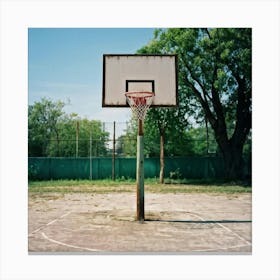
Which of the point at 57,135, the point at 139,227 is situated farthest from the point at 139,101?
the point at 57,135

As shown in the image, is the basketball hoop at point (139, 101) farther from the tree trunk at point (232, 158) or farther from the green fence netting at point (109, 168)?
the green fence netting at point (109, 168)

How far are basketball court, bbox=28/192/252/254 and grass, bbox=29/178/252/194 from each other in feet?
7.59

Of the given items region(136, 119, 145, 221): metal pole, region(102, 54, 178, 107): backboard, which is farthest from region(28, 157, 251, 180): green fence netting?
region(136, 119, 145, 221): metal pole

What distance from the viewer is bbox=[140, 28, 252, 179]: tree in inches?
500

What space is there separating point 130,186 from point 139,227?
7.78m

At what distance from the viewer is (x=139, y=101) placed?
7082 millimetres

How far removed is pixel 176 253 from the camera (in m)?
5.07

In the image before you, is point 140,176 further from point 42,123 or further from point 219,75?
point 42,123

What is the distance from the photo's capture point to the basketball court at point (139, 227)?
5211 mm

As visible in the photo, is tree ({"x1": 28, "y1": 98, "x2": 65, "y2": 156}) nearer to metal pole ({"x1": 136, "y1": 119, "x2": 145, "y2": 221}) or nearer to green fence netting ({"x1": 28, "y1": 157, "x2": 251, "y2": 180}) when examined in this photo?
green fence netting ({"x1": 28, "y1": 157, "x2": 251, "y2": 180})

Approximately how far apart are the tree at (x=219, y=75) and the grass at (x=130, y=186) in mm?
1476
